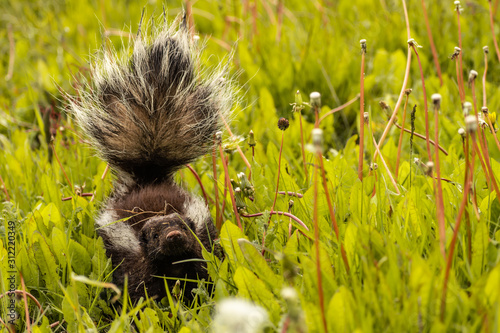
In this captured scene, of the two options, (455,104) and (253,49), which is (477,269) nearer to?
(455,104)

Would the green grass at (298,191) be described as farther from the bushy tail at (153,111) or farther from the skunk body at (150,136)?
the bushy tail at (153,111)

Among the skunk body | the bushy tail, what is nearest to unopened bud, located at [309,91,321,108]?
the skunk body

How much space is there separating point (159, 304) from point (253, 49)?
3.02 meters

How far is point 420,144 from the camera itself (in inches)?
141

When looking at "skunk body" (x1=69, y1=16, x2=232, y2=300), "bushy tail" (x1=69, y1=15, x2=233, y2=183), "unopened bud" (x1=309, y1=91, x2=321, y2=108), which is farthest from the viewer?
"bushy tail" (x1=69, y1=15, x2=233, y2=183)

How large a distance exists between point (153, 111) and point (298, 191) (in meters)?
0.92

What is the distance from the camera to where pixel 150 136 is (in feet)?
9.95

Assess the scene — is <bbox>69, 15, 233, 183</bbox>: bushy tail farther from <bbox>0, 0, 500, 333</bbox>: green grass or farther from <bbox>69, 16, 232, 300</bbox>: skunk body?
<bbox>0, 0, 500, 333</bbox>: green grass

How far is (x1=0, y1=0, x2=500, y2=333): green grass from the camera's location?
5.93ft

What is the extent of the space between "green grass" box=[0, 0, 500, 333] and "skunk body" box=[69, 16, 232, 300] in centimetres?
14

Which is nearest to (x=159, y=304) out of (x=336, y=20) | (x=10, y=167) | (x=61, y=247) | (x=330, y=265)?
(x=61, y=247)

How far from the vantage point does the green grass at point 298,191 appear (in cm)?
181

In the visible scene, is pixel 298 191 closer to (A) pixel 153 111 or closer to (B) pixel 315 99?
(A) pixel 153 111

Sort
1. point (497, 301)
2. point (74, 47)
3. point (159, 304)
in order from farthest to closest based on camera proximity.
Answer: point (74, 47), point (159, 304), point (497, 301)
